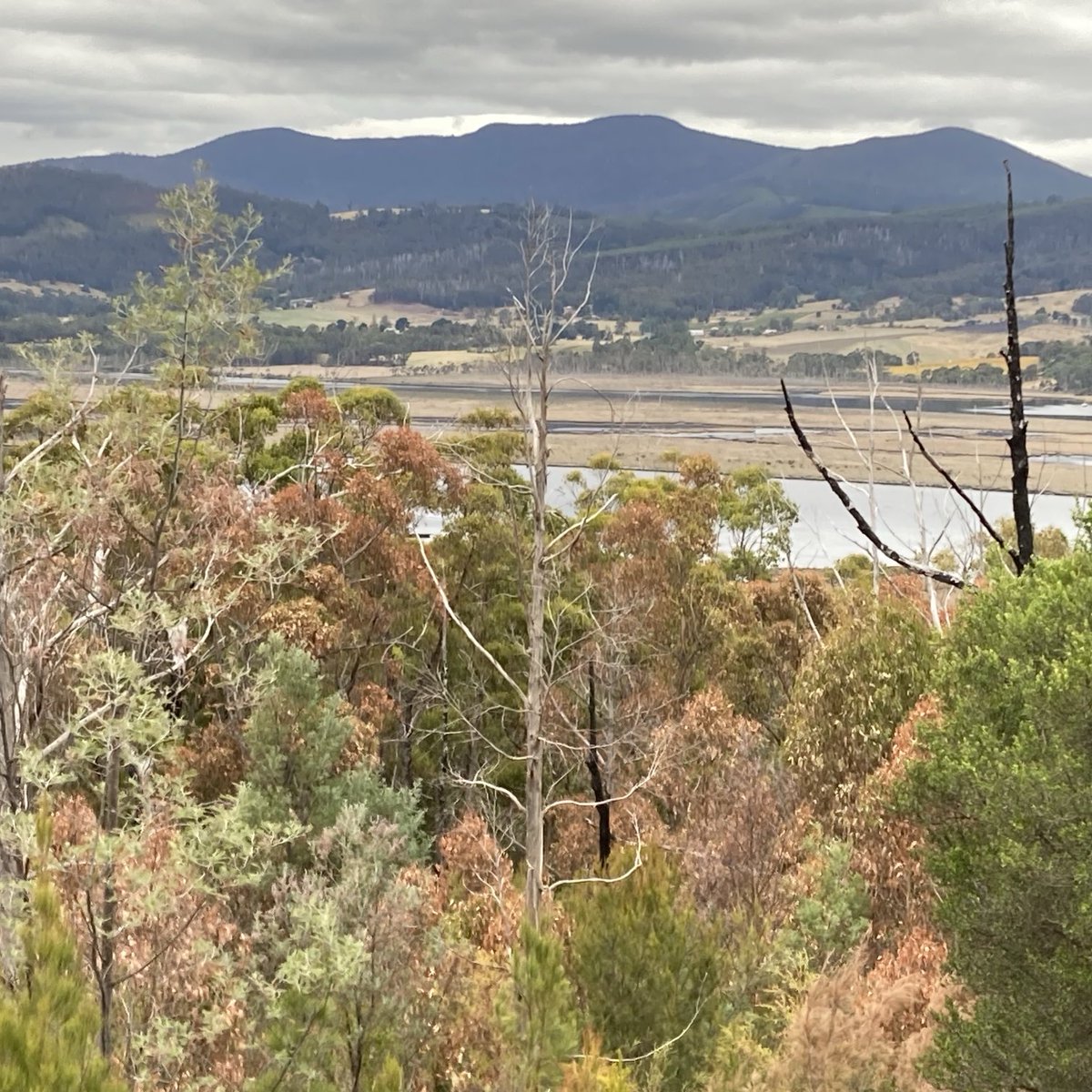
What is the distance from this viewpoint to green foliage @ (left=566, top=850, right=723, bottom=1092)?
1344 centimetres

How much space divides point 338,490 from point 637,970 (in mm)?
13895

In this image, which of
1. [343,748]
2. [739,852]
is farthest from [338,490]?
[739,852]

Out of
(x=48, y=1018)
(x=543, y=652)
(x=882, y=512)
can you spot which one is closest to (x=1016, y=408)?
(x=48, y=1018)

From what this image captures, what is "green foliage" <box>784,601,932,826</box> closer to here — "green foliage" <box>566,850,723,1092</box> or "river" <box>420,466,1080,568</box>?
"green foliage" <box>566,850,723,1092</box>

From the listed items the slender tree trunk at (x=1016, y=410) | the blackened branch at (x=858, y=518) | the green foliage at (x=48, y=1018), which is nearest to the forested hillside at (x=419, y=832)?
the green foliage at (x=48, y=1018)

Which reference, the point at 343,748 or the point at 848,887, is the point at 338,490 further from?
the point at 848,887

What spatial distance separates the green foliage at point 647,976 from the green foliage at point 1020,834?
2.81m

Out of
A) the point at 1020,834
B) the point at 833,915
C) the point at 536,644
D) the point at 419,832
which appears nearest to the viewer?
the point at 1020,834

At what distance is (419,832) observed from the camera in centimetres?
2270

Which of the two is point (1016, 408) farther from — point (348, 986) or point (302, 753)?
point (302, 753)

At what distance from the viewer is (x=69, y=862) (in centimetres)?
884

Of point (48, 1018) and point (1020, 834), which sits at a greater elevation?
point (48, 1018)

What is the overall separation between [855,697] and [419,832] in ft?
27.5

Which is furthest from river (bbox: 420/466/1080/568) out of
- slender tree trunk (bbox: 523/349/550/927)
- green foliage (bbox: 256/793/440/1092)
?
green foliage (bbox: 256/793/440/1092)
